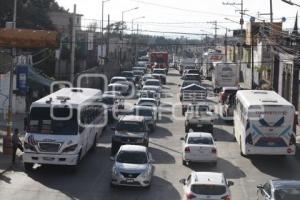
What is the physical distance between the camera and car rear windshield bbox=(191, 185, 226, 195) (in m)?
19.6

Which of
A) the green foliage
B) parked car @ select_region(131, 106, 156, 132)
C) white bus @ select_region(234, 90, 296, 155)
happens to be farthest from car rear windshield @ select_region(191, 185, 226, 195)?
the green foliage

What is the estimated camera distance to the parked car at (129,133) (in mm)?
30516

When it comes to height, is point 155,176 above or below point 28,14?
below

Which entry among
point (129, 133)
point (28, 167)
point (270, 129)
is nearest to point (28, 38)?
point (28, 167)

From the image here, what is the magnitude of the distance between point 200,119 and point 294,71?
1261cm

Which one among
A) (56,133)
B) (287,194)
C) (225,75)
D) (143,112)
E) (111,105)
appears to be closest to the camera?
(287,194)

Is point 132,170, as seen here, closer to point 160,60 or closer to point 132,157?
point 132,157

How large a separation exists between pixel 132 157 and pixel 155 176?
2169 mm

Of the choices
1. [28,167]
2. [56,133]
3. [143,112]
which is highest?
[56,133]

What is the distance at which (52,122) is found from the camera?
26.1 metres

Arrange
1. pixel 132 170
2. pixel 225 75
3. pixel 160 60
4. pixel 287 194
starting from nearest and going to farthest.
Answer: pixel 287 194, pixel 132 170, pixel 225 75, pixel 160 60

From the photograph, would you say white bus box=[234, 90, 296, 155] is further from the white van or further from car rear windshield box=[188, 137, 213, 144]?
the white van

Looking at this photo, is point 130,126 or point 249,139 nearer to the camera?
point 249,139

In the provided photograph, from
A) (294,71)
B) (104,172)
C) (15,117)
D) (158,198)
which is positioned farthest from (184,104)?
(158,198)
